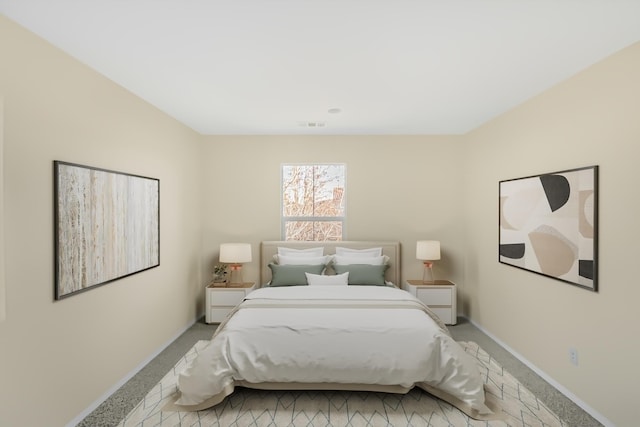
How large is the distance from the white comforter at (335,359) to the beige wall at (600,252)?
0.84 m

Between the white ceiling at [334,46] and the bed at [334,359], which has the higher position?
the white ceiling at [334,46]

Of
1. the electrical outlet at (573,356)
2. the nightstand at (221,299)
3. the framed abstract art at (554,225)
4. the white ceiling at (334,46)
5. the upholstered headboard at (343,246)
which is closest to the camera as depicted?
the white ceiling at (334,46)

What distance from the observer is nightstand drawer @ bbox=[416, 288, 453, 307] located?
14.0ft

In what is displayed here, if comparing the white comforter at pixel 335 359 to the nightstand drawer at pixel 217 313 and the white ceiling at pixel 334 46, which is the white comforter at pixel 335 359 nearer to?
the nightstand drawer at pixel 217 313

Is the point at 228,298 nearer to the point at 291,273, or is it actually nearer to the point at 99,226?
the point at 291,273

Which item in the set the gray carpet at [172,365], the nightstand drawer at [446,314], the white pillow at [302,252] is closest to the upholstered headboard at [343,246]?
the white pillow at [302,252]

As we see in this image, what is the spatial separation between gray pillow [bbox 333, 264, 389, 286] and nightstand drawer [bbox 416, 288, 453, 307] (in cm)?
59

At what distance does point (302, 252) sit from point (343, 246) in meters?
0.60

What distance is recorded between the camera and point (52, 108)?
7.11 ft

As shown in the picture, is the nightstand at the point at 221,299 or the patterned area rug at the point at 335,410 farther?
the nightstand at the point at 221,299

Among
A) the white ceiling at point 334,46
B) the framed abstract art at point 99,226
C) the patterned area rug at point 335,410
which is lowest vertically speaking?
the patterned area rug at point 335,410

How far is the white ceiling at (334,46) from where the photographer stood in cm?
179

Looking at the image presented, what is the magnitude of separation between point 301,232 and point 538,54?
11.2 feet

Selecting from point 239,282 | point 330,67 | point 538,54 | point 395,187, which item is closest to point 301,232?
point 239,282
